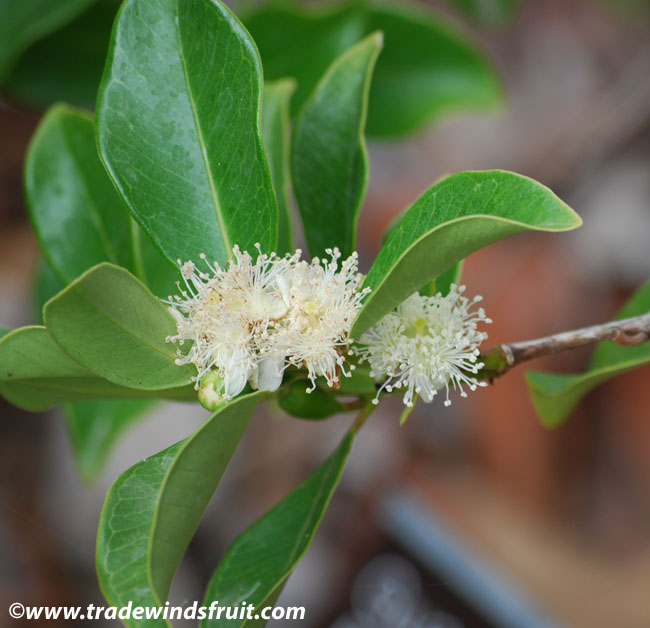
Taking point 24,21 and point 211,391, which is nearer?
point 211,391

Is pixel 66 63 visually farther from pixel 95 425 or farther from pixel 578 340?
pixel 578 340

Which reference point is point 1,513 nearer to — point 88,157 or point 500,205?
point 88,157

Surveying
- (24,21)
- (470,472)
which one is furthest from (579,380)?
(470,472)

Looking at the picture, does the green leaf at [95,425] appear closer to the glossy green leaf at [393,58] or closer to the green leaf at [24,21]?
the green leaf at [24,21]

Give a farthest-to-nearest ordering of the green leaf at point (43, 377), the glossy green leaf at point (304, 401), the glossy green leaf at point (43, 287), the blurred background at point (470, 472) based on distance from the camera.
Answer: the blurred background at point (470, 472) → the glossy green leaf at point (43, 287) → the glossy green leaf at point (304, 401) → the green leaf at point (43, 377)

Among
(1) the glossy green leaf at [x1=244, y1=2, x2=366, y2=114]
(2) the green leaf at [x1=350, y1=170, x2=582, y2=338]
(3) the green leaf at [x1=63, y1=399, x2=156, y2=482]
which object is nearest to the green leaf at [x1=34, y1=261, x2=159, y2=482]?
(3) the green leaf at [x1=63, y1=399, x2=156, y2=482]

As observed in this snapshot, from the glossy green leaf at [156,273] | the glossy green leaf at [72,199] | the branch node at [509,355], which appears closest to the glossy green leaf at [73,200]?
A: the glossy green leaf at [72,199]

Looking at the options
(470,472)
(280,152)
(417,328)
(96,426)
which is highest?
(280,152)
